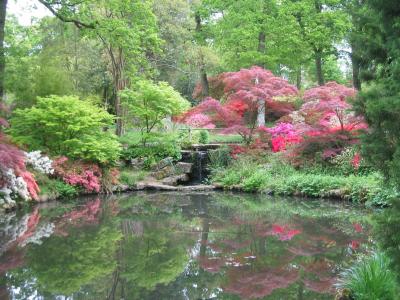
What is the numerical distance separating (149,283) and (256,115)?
12.6 m

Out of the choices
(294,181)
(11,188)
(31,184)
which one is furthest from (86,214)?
(294,181)

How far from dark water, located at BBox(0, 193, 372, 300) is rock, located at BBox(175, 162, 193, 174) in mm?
4772

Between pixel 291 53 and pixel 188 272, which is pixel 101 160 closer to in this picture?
pixel 188 272

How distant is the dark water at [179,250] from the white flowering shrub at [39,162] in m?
1.63

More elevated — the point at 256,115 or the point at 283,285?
the point at 256,115

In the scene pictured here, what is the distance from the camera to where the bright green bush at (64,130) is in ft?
44.9

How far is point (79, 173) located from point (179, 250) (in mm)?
7593

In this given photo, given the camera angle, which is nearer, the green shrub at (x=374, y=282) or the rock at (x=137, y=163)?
the green shrub at (x=374, y=282)

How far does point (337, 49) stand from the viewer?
953 inches

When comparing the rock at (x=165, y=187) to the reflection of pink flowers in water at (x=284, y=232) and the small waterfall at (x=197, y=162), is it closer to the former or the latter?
the small waterfall at (x=197, y=162)

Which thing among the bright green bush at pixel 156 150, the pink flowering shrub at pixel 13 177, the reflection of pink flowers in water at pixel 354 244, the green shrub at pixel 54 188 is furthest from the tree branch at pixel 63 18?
the reflection of pink flowers in water at pixel 354 244

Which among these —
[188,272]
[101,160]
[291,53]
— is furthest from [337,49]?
[188,272]

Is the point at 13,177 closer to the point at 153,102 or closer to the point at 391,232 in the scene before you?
the point at 153,102

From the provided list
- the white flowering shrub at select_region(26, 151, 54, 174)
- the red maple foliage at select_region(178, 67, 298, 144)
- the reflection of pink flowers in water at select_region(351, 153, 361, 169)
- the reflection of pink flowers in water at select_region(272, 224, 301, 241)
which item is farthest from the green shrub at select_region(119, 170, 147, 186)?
the reflection of pink flowers in water at select_region(272, 224, 301, 241)
